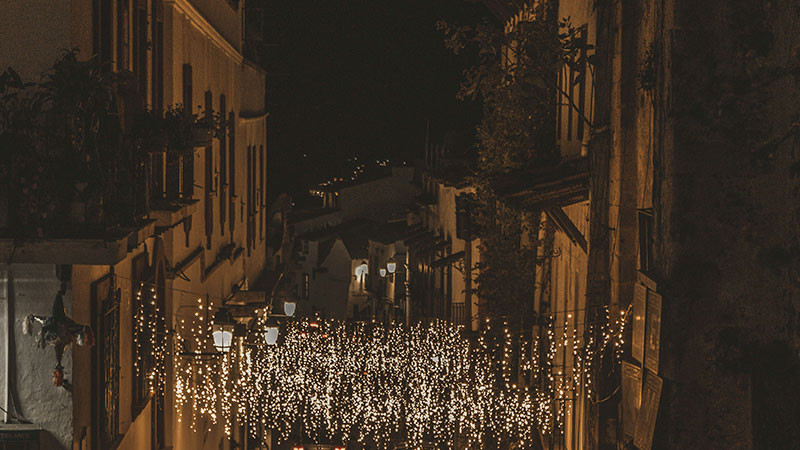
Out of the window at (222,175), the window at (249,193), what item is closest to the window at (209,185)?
the window at (222,175)

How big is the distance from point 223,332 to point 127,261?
Answer: 5.25 meters

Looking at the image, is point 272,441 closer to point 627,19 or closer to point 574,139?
point 574,139

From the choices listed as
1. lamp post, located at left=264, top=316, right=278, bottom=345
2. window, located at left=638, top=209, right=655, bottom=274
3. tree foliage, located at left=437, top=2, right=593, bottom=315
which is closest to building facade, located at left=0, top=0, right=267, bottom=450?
lamp post, located at left=264, top=316, right=278, bottom=345

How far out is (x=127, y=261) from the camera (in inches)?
478

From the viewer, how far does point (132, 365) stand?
12.9m

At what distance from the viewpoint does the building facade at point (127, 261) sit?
9227mm

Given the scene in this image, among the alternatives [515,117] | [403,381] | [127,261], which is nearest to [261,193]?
[403,381]

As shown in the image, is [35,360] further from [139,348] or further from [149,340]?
[149,340]

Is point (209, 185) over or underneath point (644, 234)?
over

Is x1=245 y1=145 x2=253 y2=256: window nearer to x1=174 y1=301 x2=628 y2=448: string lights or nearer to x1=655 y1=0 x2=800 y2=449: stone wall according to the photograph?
x1=174 y1=301 x2=628 y2=448: string lights

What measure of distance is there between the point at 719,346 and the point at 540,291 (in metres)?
14.5

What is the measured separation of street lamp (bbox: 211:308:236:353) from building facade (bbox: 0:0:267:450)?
1.91 ft

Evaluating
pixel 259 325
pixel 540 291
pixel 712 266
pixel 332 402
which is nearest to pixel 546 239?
pixel 540 291

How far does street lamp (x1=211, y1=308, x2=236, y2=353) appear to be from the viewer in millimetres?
17180
